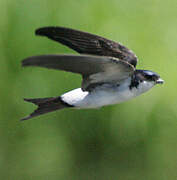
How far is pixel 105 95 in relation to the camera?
2.04m

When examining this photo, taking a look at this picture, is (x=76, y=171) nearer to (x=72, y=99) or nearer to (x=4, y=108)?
(x=4, y=108)

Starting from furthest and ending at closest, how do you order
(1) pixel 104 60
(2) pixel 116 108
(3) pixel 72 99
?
(2) pixel 116 108 < (3) pixel 72 99 < (1) pixel 104 60

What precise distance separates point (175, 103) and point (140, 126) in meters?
0.23

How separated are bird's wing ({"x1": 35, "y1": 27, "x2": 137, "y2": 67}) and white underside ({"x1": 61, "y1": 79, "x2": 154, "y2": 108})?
122mm

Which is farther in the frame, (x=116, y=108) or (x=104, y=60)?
(x=116, y=108)

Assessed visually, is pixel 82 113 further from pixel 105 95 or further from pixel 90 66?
pixel 90 66

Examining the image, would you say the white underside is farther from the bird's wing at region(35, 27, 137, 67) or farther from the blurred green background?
the blurred green background

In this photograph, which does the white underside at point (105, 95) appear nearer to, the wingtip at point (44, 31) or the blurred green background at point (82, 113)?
the wingtip at point (44, 31)

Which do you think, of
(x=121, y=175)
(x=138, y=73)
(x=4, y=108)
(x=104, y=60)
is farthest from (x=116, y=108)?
(x=104, y=60)

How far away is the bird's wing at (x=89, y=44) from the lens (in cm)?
212

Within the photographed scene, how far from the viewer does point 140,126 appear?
3.18m

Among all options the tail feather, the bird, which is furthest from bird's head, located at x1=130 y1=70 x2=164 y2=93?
the tail feather

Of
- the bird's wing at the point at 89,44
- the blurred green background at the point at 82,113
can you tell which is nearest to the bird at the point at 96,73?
the bird's wing at the point at 89,44

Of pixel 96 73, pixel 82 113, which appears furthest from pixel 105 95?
pixel 82 113
